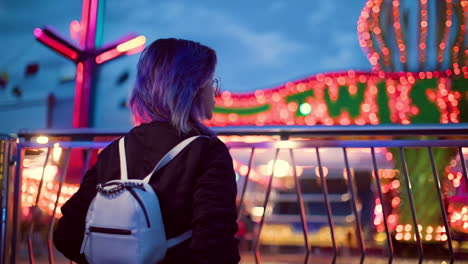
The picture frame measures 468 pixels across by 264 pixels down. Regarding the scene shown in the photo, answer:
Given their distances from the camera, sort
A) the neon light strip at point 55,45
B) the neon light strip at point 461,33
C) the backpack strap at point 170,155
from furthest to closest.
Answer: the neon light strip at point 55,45 < the neon light strip at point 461,33 < the backpack strap at point 170,155

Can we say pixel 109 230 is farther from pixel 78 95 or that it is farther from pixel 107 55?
pixel 107 55

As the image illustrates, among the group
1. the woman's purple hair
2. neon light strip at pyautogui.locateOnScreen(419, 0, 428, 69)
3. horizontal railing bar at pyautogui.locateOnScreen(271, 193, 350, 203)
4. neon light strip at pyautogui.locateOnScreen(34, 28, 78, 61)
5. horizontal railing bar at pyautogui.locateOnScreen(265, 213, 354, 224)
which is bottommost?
horizontal railing bar at pyautogui.locateOnScreen(265, 213, 354, 224)

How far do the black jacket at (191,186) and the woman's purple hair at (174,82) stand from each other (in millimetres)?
53

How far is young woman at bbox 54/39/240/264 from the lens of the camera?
1.33m

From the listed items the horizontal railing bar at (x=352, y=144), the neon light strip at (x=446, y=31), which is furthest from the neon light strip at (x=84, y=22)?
the horizontal railing bar at (x=352, y=144)

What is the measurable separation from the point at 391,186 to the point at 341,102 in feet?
5.94

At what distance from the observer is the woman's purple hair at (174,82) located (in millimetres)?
1475

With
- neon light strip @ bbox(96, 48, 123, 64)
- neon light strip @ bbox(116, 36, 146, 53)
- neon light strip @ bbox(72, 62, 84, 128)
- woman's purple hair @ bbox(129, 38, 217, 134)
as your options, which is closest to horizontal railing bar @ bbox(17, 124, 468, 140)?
woman's purple hair @ bbox(129, 38, 217, 134)

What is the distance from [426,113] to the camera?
23.7 feet

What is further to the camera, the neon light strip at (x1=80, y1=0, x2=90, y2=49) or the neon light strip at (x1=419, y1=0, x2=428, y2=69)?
the neon light strip at (x1=80, y1=0, x2=90, y2=49)

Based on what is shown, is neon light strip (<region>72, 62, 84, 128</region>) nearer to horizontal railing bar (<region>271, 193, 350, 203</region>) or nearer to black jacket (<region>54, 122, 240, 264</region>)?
horizontal railing bar (<region>271, 193, 350, 203</region>)

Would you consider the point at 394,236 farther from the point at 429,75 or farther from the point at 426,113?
the point at 429,75

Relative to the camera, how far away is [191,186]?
1.40m

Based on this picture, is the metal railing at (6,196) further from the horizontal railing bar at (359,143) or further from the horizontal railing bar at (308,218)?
the horizontal railing bar at (308,218)
